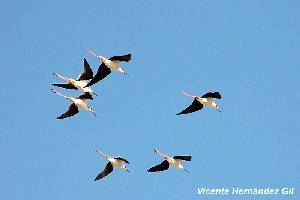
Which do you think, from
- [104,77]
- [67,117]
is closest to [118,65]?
[104,77]

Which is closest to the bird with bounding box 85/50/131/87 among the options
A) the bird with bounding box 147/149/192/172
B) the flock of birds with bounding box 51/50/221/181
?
→ the flock of birds with bounding box 51/50/221/181

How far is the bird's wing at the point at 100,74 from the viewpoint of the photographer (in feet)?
254

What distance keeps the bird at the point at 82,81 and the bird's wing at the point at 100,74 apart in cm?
67

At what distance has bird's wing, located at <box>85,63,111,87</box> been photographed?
77.4 metres

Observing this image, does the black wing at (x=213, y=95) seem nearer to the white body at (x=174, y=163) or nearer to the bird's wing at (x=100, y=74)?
the white body at (x=174, y=163)

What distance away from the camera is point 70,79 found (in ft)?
258

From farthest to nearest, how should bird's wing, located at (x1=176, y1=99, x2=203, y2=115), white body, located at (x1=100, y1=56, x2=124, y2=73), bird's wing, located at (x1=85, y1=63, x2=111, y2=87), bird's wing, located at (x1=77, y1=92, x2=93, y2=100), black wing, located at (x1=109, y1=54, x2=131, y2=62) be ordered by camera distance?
bird's wing, located at (x1=176, y1=99, x2=203, y2=115) → bird's wing, located at (x1=77, y1=92, x2=93, y2=100) → bird's wing, located at (x1=85, y1=63, x2=111, y2=87) → white body, located at (x1=100, y1=56, x2=124, y2=73) → black wing, located at (x1=109, y1=54, x2=131, y2=62)

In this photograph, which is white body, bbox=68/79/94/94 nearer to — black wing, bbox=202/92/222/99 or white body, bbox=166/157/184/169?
white body, bbox=166/157/184/169

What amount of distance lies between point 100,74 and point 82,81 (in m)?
1.80

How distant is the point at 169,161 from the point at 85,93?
7.73 metres

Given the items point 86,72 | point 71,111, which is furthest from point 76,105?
point 86,72

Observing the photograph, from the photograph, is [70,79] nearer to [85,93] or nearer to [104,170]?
[85,93]

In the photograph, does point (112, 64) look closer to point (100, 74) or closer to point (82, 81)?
point (100, 74)

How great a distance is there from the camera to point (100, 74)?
3049 inches
